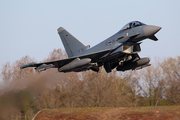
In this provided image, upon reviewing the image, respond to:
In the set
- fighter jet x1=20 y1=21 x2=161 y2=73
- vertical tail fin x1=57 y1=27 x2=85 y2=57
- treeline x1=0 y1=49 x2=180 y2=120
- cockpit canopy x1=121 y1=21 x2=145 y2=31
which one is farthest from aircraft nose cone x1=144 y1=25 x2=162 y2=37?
treeline x1=0 y1=49 x2=180 y2=120

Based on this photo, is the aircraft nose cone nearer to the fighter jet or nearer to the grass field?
the fighter jet

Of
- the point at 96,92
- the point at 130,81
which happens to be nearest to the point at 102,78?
the point at 96,92

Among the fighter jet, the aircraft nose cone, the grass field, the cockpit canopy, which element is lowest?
the grass field

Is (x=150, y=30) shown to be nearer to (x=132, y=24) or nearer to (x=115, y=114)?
(x=132, y=24)

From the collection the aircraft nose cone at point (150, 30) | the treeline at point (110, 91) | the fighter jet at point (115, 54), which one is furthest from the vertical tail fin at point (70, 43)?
the treeline at point (110, 91)

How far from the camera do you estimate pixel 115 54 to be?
14383mm

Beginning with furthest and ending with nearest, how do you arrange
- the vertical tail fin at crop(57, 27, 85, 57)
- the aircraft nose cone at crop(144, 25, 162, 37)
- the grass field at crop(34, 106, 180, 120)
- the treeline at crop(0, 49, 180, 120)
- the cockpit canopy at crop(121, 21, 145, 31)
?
1. the treeline at crop(0, 49, 180, 120)
2. the grass field at crop(34, 106, 180, 120)
3. the vertical tail fin at crop(57, 27, 85, 57)
4. the cockpit canopy at crop(121, 21, 145, 31)
5. the aircraft nose cone at crop(144, 25, 162, 37)

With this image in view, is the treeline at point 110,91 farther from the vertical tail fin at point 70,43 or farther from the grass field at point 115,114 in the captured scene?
the vertical tail fin at point 70,43

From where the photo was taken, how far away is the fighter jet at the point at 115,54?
550 inches

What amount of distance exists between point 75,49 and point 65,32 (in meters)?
2.07

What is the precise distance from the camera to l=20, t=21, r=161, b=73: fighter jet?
13961 mm

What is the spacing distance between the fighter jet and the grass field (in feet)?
18.6

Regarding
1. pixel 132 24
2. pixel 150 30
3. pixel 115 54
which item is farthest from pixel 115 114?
pixel 150 30

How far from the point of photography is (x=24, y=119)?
99.8 ft
